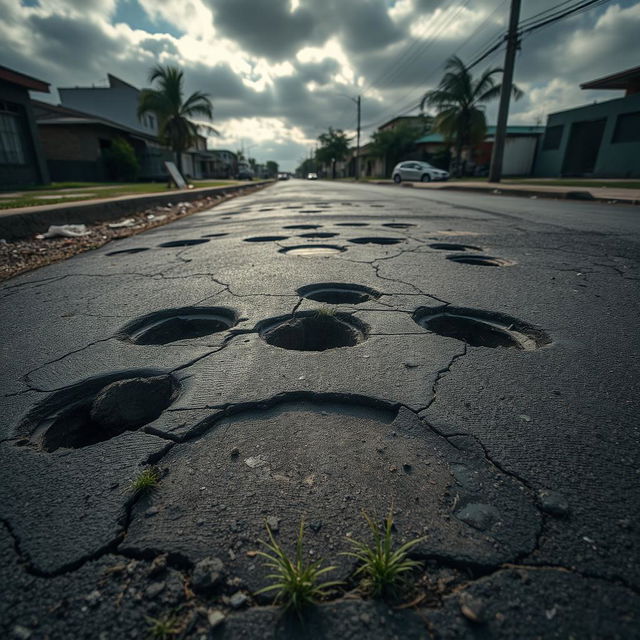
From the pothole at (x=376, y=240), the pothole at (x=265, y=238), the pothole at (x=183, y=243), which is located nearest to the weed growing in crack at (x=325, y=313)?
the pothole at (x=376, y=240)

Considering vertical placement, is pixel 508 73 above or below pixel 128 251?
above

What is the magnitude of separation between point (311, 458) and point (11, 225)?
599 cm

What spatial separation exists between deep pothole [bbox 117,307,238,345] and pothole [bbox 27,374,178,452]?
24.3 inches

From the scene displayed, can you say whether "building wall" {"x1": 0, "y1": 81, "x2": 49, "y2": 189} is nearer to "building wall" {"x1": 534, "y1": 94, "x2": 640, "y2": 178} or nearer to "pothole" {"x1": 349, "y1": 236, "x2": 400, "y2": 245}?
"pothole" {"x1": 349, "y1": 236, "x2": 400, "y2": 245}

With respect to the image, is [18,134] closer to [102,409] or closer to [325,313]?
[325,313]

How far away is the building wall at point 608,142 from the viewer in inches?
738

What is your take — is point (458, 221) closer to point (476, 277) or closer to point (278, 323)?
point (476, 277)

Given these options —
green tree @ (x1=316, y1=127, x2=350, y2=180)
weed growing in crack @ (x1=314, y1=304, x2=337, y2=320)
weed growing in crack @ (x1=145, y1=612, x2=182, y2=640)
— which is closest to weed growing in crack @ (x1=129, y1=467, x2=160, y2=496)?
weed growing in crack @ (x1=145, y1=612, x2=182, y2=640)

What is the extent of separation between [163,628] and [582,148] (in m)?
29.4

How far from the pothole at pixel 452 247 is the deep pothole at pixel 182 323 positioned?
2.58 m

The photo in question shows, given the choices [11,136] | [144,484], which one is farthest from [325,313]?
[11,136]

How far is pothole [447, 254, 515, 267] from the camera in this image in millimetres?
3266

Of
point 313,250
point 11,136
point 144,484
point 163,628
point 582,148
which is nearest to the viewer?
point 163,628

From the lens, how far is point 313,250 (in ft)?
12.8
